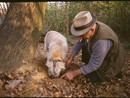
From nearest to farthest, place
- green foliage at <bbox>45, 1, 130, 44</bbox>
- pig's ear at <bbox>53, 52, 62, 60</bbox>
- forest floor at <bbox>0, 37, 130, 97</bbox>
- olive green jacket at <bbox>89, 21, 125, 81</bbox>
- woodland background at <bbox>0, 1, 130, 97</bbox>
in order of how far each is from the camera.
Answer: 1. forest floor at <bbox>0, 37, 130, 97</bbox>
2. woodland background at <bbox>0, 1, 130, 97</bbox>
3. olive green jacket at <bbox>89, 21, 125, 81</bbox>
4. pig's ear at <bbox>53, 52, 62, 60</bbox>
5. green foliage at <bbox>45, 1, 130, 44</bbox>

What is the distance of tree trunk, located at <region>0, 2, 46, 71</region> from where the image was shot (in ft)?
17.5

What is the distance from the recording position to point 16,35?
536cm

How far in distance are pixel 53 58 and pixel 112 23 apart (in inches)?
242

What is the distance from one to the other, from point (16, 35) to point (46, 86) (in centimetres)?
124

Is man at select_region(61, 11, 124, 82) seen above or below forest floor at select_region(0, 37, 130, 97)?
above

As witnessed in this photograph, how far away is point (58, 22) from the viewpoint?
1141cm

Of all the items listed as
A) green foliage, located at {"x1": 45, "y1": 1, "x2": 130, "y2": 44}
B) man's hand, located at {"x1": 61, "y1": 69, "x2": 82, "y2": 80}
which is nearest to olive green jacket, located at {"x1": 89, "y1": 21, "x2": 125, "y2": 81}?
man's hand, located at {"x1": 61, "y1": 69, "x2": 82, "y2": 80}

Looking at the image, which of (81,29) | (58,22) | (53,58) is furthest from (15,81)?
(58,22)

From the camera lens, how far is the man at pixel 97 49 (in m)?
4.81

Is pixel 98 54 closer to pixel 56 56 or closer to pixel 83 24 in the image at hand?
pixel 83 24

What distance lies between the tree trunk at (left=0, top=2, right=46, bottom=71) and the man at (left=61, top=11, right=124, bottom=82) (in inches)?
38.1

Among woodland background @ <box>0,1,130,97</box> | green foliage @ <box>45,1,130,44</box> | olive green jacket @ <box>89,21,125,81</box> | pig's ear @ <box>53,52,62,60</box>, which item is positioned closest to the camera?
woodland background @ <box>0,1,130,97</box>

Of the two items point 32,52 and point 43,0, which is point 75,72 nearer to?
point 32,52

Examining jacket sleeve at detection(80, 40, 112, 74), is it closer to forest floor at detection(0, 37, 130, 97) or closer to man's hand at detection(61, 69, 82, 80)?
man's hand at detection(61, 69, 82, 80)
